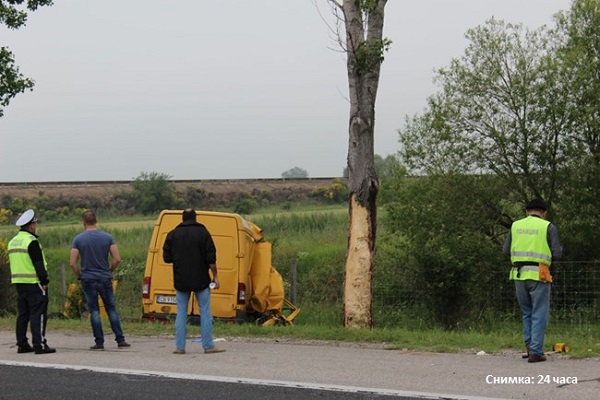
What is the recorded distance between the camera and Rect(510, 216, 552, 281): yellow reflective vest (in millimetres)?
10320

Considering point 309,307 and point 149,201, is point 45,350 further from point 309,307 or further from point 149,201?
point 149,201

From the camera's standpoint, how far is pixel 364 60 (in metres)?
14.4

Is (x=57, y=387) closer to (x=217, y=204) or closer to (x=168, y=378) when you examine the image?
(x=168, y=378)

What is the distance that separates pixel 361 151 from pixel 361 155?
0.06 metres

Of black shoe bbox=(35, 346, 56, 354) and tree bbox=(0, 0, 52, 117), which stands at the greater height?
tree bbox=(0, 0, 52, 117)

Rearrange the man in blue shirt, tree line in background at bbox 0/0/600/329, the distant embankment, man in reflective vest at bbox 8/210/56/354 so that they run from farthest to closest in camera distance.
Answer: the distant embankment, tree line in background at bbox 0/0/600/329, the man in blue shirt, man in reflective vest at bbox 8/210/56/354

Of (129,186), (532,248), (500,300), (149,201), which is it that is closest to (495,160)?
(500,300)

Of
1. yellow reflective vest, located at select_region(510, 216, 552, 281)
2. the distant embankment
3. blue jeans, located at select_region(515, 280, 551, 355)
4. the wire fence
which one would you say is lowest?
the wire fence

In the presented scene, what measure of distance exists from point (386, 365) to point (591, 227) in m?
13.4

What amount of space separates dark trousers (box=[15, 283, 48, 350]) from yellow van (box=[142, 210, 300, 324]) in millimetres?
4141

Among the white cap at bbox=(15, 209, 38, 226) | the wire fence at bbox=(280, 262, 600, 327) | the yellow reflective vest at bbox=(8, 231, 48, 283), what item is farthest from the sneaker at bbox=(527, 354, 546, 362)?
the wire fence at bbox=(280, 262, 600, 327)

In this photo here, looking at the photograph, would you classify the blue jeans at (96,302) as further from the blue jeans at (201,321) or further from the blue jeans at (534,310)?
the blue jeans at (534,310)

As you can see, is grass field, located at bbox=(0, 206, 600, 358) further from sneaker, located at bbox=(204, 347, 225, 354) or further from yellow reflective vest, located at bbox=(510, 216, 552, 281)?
sneaker, located at bbox=(204, 347, 225, 354)

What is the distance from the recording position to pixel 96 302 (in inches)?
479
